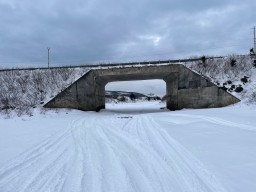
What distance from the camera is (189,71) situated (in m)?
28.4

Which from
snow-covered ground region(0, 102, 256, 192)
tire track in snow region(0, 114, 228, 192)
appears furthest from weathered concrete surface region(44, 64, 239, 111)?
tire track in snow region(0, 114, 228, 192)

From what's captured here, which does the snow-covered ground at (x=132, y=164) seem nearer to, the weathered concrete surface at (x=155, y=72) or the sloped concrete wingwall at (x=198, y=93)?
the sloped concrete wingwall at (x=198, y=93)

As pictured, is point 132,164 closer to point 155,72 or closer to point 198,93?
point 198,93

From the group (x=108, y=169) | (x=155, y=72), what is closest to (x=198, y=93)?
(x=155, y=72)

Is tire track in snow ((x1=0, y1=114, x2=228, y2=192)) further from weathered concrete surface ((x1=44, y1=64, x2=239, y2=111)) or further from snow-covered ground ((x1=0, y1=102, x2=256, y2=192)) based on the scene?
weathered concrete surface ((x1=44, y1=64, x2=239, y2=111))

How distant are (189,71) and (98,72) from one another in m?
8.96

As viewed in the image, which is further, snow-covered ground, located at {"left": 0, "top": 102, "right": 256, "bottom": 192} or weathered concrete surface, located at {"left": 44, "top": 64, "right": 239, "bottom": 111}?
weathered concrete surface, located at {"left": 44, "top": 64, "right": 239, "bottom": 111}

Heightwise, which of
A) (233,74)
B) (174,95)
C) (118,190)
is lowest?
(118,190)

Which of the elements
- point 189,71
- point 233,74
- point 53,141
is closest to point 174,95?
point 189,71

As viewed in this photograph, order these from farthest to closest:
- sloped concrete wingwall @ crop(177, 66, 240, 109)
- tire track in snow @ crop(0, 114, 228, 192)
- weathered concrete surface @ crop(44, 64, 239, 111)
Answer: weathered concrete surface @ crop(44, 64, 239, 111), sloped concrete wingwall @ crop(177, 66, 240, 109), tire track in snow @ crop(0, 114, 228, 192)

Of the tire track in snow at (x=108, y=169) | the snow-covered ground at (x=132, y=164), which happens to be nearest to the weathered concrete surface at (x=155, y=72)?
the snow-covered ground at (x=132, y=164)

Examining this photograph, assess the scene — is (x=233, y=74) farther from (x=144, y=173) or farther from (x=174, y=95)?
(x=144, y=173)

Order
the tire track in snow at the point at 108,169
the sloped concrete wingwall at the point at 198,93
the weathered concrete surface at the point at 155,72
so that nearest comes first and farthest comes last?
the tire track in snow at the point at 108,169 → the sloped concrete wingwall at the point at 198,93 → the weathered concrete surface at the point at 155,72

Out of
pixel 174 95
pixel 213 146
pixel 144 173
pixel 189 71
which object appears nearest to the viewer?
pixel 144 173
